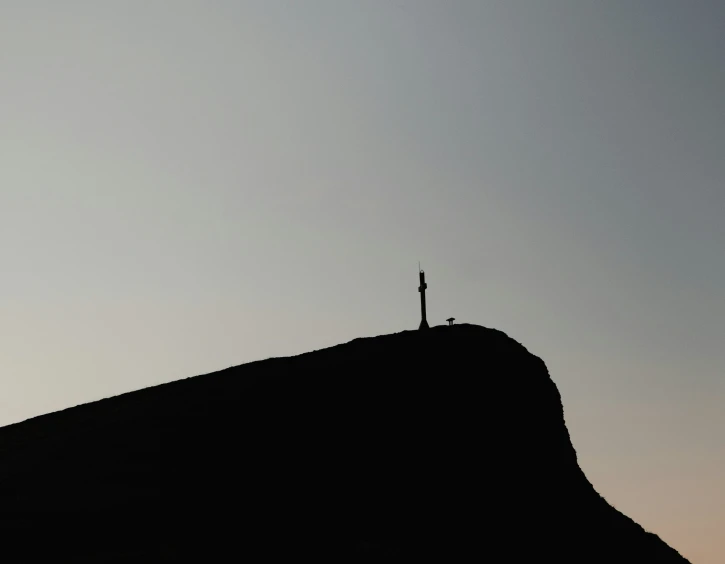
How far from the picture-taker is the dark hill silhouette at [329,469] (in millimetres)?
15305

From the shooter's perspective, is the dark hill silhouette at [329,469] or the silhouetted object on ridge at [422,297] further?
the silhouetted object on ridge at [422,297]

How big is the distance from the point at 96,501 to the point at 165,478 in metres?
1.54

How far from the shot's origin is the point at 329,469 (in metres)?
18.5

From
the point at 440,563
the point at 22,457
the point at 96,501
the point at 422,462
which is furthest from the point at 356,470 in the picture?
the point at 22,457

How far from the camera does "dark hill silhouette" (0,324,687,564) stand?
15.3 m

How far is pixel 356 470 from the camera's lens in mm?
18719

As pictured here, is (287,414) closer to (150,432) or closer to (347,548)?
(150,432)

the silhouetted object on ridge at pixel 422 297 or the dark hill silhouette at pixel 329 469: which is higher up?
the silhouetted object on ridge at pixel 422 297

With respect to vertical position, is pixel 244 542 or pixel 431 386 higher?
pixel 431 386

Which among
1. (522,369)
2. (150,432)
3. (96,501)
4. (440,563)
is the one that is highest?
(522,369)

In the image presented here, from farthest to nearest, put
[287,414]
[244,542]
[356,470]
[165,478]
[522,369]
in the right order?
[522,369], [287,414], [356,470], [165,478], [244,542]

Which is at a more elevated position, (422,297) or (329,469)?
(422,297)

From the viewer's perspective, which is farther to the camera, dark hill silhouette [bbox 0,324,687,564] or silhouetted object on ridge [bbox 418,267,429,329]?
silhouetted object on ridge [bbox 418,267,429,329]

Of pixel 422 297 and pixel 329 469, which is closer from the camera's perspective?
pixel 329 469
